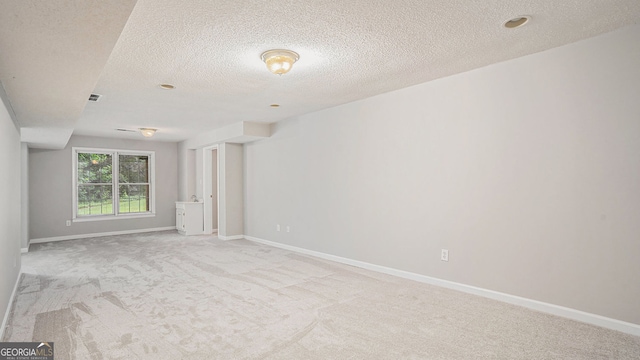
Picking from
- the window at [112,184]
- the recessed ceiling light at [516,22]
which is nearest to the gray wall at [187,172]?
the window at [112,184]

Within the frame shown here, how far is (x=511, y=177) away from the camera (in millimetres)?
3221

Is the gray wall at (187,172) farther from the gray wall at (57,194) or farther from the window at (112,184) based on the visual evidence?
the gray wall at (57,194)

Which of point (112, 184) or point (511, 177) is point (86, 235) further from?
point (511, 177)

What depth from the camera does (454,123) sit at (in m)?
3.65

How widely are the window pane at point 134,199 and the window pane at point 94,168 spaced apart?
1.55 ft

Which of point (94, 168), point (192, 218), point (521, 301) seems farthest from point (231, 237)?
point (521, 301)

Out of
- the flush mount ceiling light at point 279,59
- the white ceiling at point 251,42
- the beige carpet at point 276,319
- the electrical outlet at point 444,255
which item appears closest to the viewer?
the white ceiling at point 251,42

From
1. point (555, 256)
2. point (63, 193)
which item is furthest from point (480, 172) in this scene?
point (63, 193)

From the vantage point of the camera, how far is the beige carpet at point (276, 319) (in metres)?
2.32

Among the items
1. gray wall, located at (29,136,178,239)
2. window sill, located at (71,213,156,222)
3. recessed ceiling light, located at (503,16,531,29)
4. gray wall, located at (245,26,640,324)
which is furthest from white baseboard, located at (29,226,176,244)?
recessed ceiling light, located at (503,16,531,29)

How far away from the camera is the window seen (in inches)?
301

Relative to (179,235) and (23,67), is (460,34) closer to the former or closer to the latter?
(23,67)

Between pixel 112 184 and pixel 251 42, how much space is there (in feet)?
23.3

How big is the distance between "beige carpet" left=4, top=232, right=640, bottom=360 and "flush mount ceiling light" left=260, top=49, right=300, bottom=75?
2269 millimetres
